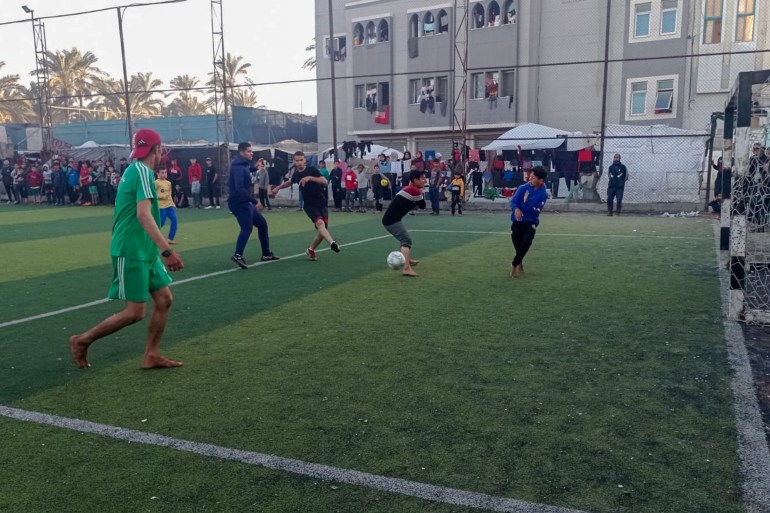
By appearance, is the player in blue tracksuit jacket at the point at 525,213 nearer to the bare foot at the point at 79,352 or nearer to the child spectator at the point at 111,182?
the bare foot at the point at 79,352

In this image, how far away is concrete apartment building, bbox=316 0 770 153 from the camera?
92.2ft

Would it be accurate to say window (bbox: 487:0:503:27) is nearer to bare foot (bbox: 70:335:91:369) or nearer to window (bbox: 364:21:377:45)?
window (bbox: 364:21:377:45)

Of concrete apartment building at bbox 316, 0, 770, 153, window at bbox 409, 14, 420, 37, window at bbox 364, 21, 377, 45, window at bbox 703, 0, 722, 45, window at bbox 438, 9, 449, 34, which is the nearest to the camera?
window at bbox 703, 0, 722, 45

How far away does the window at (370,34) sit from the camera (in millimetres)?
36062

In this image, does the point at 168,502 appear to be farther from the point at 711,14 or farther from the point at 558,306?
the point at 711,14

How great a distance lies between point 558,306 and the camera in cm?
757

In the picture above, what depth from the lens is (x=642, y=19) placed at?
1154 inches

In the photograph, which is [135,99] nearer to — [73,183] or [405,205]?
[73,183]

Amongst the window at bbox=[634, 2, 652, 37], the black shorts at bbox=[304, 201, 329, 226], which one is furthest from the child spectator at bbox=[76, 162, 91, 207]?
the window at bbox=[634, 2, 652, 37]

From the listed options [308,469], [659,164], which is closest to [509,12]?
[659,164]

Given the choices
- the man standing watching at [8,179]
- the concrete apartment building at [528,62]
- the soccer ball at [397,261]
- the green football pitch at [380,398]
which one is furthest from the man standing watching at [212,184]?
the soccer ball at [397,261]

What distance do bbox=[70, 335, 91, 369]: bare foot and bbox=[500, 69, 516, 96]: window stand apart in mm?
29270

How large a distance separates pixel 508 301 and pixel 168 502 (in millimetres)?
5327

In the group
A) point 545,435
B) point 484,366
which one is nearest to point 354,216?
point 484,366
